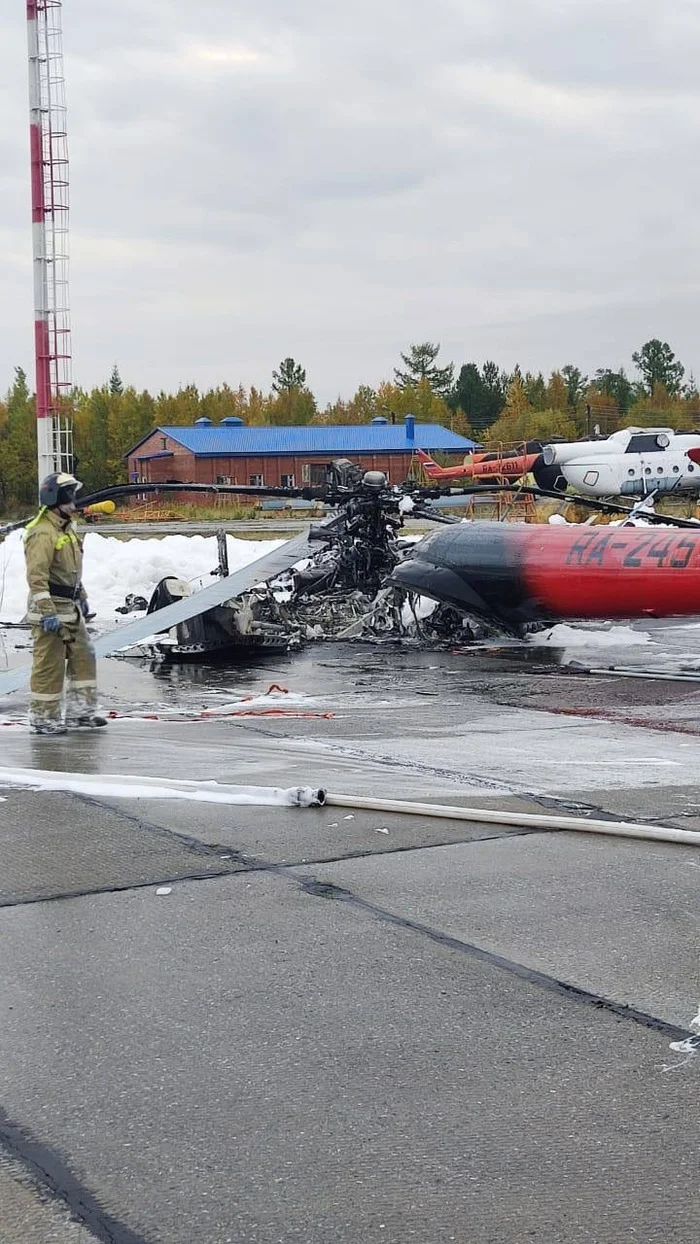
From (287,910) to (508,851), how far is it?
4.39ft

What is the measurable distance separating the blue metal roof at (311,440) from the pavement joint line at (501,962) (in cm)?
6952

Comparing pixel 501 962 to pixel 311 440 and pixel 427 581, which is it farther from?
pixel 311 440

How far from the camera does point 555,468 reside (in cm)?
4284

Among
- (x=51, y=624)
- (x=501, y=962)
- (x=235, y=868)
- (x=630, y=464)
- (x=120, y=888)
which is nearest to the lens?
(x=501, y=962)

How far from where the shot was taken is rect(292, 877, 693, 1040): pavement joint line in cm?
410

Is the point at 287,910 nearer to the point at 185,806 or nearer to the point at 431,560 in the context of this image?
the point at 185,806

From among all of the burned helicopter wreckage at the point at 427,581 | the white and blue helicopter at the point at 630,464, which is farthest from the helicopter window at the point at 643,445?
the burned helicopter wreckage at the point at 427,581

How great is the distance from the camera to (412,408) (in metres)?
106

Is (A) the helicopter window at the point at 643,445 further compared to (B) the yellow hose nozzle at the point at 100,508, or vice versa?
(A) the helicopter window at the point at 643,445

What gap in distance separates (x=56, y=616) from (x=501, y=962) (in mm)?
6570

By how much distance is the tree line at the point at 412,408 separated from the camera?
90.6 m

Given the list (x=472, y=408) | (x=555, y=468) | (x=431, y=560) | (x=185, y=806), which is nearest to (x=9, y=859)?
(x=185, y=806)

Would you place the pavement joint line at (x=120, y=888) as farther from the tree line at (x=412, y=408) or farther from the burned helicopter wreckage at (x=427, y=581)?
the tree line at (x=412, y=408)

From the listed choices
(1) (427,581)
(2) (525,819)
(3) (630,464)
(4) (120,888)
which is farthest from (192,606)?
(3) (630,464)
